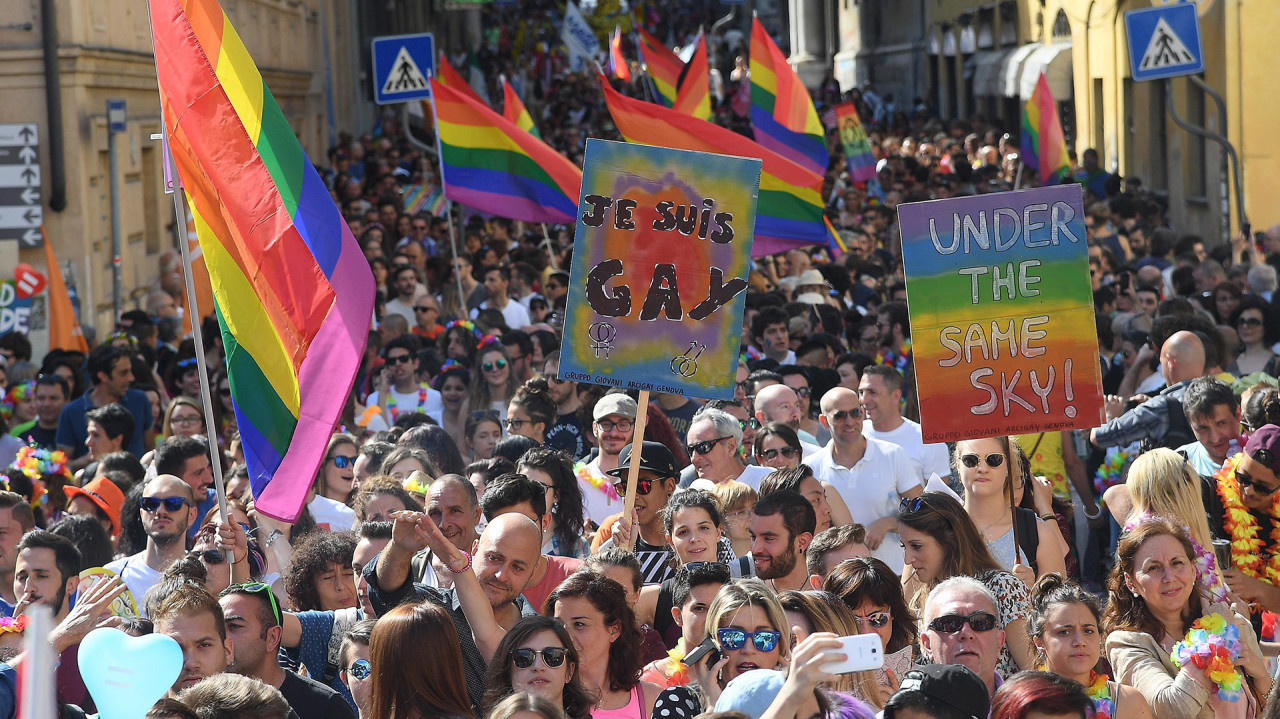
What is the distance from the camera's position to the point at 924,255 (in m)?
6.97

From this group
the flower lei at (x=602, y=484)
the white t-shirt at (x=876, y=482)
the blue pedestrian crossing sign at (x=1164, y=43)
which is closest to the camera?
the white t-shirt at (x=876, y=482)

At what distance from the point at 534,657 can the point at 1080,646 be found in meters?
1.71

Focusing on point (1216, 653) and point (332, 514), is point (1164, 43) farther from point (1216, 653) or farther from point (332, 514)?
point (1216, 653)

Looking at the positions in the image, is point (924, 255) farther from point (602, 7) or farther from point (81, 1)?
point (602, 7)

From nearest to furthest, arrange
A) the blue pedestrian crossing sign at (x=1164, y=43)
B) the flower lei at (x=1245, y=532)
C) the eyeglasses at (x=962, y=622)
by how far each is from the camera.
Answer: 1. the eyeglasses at (x=962, y=622)
2. the flower lei at (x=1245, y=532)
3. the blue pedestrian crossing sign at (x=1164, y=43)

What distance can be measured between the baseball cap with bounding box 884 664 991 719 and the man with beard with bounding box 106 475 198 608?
3680mm

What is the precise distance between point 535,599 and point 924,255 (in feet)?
7.12

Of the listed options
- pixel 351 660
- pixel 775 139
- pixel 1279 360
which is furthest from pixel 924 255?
pixel 775 139

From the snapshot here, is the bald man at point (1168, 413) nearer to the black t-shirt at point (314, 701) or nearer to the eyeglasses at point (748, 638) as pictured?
the eyeglasses at point (748, 638)

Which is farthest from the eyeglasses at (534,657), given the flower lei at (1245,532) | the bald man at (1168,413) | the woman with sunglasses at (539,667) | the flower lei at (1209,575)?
the bald man at (1168,413)

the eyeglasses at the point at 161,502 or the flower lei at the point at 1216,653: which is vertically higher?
the eyeglasses at the point at 161,502

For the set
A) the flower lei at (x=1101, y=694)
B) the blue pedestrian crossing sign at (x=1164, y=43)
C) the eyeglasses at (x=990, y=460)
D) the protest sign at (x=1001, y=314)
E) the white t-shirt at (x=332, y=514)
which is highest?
the blue pedestrian crossing sign at (x=1164, y=43)

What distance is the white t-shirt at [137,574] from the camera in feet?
22.7

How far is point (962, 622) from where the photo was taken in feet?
16.7
